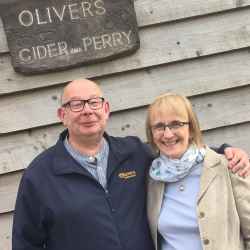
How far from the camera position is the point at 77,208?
7.42ft

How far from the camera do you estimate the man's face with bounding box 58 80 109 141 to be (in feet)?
7.47

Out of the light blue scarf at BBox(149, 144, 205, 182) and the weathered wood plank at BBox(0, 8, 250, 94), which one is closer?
the light blue scarf at BBox(149, 144, 205, 182)

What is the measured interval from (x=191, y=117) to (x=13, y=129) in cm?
107

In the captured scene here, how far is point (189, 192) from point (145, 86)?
35.3 inches

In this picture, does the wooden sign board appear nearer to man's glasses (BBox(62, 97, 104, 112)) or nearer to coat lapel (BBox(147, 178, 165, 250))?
man's glasses (BBox(62, 97, 104, 112))

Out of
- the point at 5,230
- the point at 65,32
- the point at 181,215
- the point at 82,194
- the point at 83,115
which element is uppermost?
the point at 65,32

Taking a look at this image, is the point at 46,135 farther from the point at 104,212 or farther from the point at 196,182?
the point at 196,182

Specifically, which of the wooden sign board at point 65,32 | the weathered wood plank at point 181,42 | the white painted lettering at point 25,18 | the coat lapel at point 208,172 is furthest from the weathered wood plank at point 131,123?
the coat lapel at point 208,172

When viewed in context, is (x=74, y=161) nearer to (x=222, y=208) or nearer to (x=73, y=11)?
(x=222, y=208)

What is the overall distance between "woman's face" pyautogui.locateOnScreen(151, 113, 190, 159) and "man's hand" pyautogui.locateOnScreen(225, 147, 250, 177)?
197mm

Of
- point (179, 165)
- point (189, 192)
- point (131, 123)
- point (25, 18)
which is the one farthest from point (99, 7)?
point (189, 192)

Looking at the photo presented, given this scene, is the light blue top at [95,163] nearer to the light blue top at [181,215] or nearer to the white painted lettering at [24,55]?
the light blue top at [181,215]

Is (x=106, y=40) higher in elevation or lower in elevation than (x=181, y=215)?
higher

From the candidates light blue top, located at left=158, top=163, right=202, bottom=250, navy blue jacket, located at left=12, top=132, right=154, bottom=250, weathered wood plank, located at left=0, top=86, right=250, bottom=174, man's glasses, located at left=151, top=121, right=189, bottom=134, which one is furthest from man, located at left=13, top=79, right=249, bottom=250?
weathered wood plank, located at left=0, top=86, right=250, bottom=174
